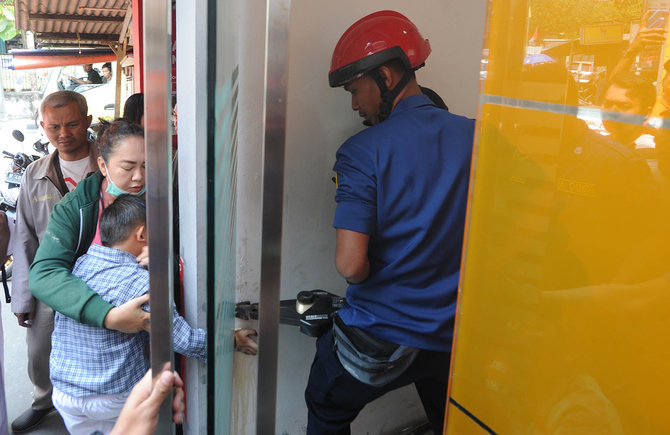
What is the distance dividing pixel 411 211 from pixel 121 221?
1.03 m

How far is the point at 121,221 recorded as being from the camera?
183 cm

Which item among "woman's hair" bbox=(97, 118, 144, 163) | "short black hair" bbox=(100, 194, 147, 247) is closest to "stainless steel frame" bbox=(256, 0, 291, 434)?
"short black hair" bbox=(100, 194, 147, 247)

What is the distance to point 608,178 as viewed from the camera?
34.7 inches

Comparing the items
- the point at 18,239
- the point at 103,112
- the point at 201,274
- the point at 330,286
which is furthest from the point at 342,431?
the point at 103,112

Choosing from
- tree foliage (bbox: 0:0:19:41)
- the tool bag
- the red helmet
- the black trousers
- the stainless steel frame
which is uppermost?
tree foliage (bbox: 0:0:19:41)

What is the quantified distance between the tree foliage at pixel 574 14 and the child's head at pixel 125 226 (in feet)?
4.65

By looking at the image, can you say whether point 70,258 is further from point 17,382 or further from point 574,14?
point 17,382

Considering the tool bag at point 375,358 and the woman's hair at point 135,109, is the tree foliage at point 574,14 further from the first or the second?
the woman's hair at point 135,109

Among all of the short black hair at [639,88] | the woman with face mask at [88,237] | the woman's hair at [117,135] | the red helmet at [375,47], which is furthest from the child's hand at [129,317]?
the short black hair at [639,88]

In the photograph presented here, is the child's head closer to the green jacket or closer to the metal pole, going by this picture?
the green jacket

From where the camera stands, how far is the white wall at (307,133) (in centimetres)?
200

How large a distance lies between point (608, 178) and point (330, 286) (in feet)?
5.61

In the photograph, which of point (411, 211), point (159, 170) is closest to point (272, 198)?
point (159, 170)

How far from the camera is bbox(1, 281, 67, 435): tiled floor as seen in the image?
321cm
